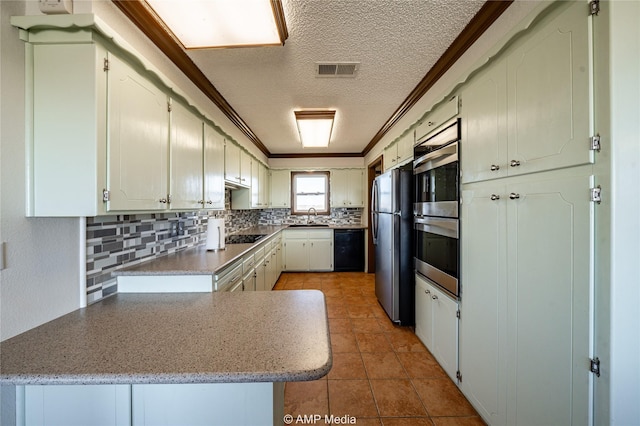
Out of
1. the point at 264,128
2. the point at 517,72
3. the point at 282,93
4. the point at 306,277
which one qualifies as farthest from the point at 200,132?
the point at 306,277

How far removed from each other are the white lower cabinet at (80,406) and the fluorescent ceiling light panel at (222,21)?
5.44ft

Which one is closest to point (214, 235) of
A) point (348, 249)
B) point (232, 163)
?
point (232, 163)

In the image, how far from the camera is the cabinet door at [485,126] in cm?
139

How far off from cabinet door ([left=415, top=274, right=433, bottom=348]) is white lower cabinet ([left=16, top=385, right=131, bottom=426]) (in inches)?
85.0

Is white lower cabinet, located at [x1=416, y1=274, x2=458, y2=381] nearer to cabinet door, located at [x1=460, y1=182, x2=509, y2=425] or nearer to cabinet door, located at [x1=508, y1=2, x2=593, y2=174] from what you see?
cabinet door, located at [x1=460, y1=182, x2=509, y2=425]

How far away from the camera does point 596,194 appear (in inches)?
36.5

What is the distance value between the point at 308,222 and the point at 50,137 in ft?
15.3

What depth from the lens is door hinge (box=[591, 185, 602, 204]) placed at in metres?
0.92

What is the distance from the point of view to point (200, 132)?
84.8 inches

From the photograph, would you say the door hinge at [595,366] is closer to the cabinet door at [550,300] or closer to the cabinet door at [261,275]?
the cabinet door at [550,300]

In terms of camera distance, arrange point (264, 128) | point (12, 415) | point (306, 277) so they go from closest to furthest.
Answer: point (12, 415)
point (264, 128)
point (306, 277)

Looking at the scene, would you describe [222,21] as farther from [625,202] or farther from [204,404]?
[625,202]

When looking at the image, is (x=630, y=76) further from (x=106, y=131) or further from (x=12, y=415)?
(x=12, y=415)

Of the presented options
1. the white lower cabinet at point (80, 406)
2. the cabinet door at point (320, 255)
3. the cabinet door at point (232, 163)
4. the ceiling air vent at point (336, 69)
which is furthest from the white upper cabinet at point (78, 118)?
the cabinet door at point (320, 255)
